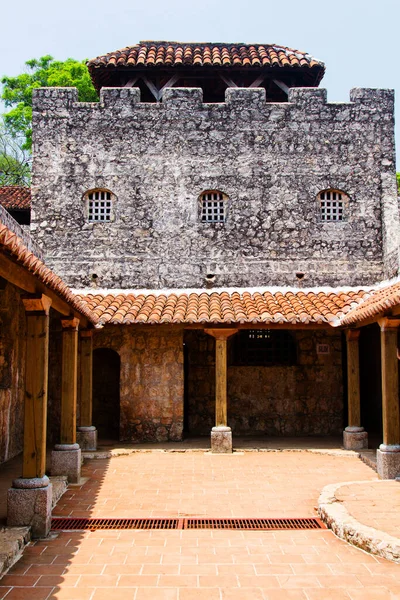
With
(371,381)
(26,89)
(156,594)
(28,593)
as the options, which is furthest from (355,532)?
(26,89)

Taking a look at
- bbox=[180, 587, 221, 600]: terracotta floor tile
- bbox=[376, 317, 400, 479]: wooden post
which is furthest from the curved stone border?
bbox=[376, 317, 400, 479]: wooden post

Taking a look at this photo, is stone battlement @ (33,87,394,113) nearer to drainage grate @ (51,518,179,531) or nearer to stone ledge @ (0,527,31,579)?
drainage grate @ (51,518,179,531)

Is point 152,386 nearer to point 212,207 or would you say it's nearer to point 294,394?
point 294,394

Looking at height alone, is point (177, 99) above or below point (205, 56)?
below

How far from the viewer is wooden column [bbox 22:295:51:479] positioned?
293 inches

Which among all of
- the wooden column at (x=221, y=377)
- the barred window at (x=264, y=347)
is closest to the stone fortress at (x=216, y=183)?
the barred window at (x=264, y=347)

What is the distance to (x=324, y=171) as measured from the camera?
15602 mm

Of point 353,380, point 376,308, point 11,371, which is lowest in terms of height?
point 353,380

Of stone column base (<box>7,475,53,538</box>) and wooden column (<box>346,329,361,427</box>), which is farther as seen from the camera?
wooden column (<box>346,329,361,427</box>)

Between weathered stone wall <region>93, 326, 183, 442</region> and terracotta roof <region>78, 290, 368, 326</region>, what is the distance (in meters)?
0.73

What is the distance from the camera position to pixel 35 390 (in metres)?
7.61

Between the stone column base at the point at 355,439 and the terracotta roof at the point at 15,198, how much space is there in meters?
11.6

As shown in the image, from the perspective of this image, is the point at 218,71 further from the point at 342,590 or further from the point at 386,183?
the point at 342,590

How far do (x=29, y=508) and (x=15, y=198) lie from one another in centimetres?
1348
